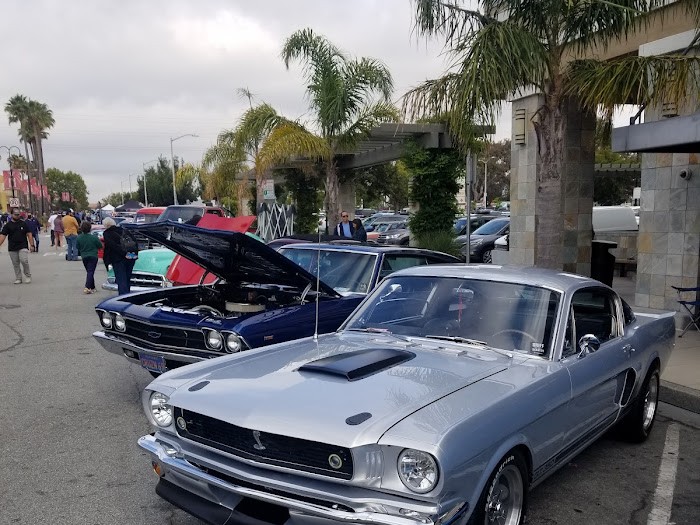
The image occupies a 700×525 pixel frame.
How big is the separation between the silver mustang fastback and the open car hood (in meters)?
1.34

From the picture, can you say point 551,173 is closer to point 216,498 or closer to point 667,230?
point 667,230

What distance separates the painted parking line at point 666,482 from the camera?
3.74 m

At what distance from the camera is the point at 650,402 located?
508 centimetres

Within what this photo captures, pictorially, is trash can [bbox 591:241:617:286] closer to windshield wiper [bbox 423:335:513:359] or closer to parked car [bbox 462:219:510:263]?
parked car [bbox 462:219:510:263]

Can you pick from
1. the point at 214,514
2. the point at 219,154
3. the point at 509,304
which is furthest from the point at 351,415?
the point at 219,154

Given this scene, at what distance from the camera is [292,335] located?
5.29 m

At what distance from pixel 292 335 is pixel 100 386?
241 centimetres

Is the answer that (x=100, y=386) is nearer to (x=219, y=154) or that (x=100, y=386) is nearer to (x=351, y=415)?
(x=351, y=415)

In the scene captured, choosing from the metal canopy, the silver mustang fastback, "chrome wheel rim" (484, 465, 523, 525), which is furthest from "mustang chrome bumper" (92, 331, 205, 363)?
the metal canopy

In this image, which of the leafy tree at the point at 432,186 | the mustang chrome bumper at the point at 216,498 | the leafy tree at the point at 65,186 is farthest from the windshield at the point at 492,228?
the leafy tree at the point at 65,186

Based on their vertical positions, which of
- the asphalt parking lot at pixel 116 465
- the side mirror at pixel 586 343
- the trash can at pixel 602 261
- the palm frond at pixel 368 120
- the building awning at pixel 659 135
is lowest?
the asphalt parking lot at pixel 116 465

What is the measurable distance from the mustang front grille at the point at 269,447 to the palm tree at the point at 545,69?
564 cm

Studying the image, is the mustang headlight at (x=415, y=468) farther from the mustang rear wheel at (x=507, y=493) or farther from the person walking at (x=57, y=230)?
the person walking at (x=57, y=230)

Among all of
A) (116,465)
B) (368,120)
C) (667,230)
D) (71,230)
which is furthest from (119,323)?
(71,230)
